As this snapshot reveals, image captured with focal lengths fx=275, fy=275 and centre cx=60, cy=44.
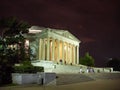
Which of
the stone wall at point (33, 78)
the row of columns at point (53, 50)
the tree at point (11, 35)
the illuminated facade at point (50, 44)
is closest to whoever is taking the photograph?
the stone wall at point (33, 78)

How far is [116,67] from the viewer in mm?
115875

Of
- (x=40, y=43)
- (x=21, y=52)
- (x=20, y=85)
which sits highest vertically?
(x=40, y=43)

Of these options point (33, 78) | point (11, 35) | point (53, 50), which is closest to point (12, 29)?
point (11, 35)

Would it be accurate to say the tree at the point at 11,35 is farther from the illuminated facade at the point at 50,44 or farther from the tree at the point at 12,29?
the illuminated facade at the point at 50,44

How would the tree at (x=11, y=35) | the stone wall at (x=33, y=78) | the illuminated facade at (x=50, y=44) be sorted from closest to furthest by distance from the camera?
the stone wall at (x=33, y=78)
the tree at (x=11, y=35)
the illuminated facade at (x=50, y=44)

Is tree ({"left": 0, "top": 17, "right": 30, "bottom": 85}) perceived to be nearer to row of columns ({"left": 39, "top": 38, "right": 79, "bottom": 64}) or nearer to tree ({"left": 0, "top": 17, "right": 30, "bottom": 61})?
tree ({"left": 0, "top": 17, "right": 30, "bottom": 61})

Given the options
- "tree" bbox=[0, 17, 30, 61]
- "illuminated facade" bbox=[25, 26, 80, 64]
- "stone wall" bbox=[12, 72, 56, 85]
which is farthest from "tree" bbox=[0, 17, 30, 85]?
"illuminated facade" bbox=[25, 26, 80, 64]

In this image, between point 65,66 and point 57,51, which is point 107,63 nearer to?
point 57,51

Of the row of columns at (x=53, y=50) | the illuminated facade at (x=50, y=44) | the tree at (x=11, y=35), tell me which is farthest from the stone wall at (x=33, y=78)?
the row of columns at (x=53, y=50)

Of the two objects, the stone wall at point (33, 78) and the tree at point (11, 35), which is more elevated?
the tree at point (11, 35)

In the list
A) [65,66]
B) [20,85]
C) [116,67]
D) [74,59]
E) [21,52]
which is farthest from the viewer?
[116,67]

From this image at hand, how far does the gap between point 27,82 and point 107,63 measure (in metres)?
90.8

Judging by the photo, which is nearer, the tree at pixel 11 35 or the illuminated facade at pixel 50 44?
the tree at pixel 11 35

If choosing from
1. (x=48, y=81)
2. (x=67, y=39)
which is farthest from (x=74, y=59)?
(x=48, y=81)
